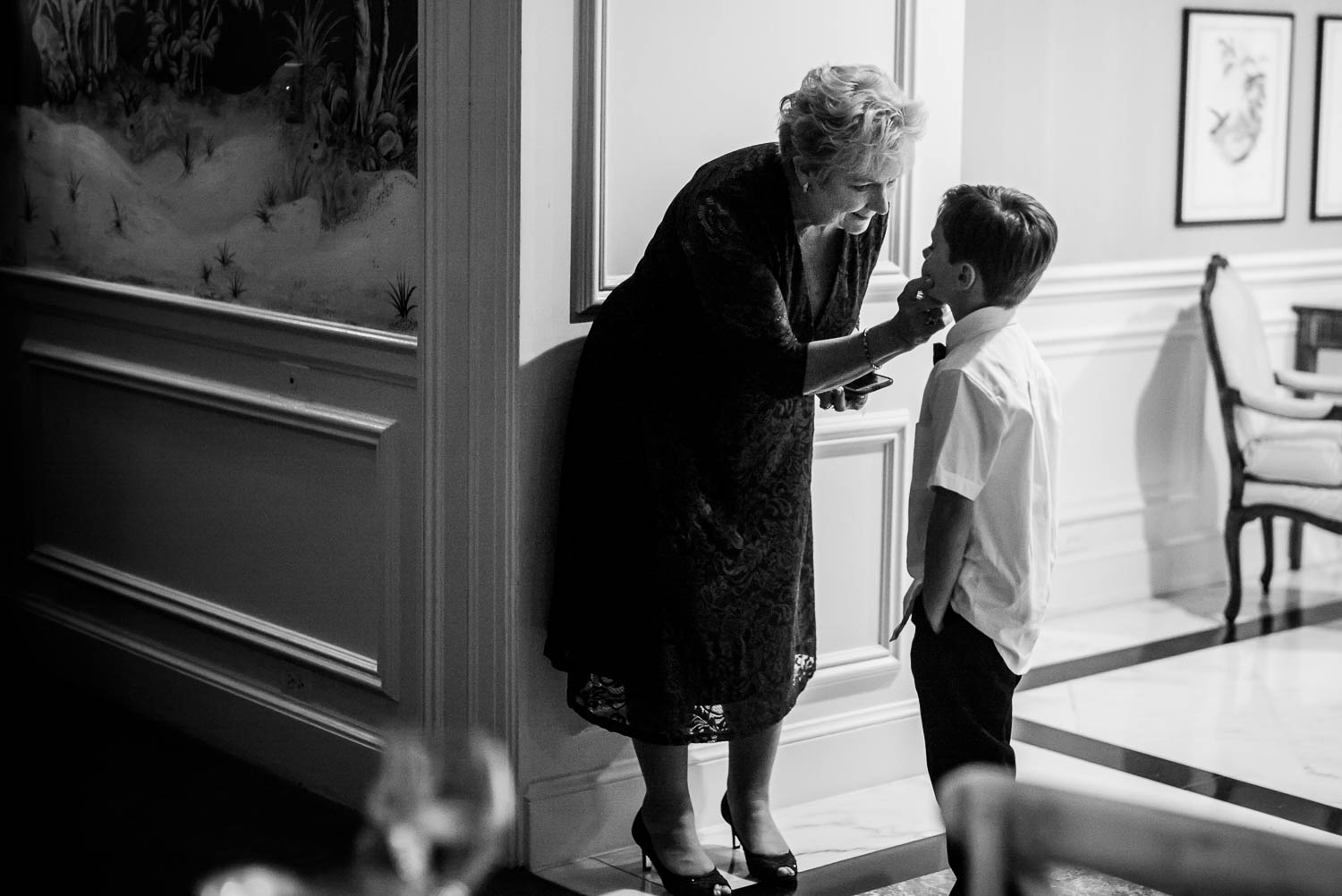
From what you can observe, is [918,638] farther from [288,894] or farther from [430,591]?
[288,894]

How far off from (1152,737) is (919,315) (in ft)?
6.28

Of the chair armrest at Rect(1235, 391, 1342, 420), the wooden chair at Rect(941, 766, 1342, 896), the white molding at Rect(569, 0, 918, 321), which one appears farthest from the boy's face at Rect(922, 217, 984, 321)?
the chair armrest at Rect(1235, 391, 1342, 420)

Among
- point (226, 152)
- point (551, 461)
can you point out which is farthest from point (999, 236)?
point (226, 152)

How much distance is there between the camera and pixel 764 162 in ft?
9.36

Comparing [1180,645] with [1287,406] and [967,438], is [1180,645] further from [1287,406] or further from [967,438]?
[967,438]

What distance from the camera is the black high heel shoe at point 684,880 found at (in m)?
3.00

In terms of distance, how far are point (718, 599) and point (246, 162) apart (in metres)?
1.52

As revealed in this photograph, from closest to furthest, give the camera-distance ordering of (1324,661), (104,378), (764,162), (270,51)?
1. (764,162)
2. (270,51)
3. (104,378)
4. (1324,661)

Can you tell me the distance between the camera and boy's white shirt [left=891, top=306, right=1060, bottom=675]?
2539 mm

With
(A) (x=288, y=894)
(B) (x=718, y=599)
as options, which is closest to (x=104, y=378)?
(B) (x=718, y=599)

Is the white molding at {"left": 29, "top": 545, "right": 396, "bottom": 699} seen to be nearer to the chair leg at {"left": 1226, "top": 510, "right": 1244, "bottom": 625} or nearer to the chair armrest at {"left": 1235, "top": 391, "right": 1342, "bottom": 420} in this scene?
the chair leg at {"left": 1226, "top": 510, "right": 1244, "bottom": 625}

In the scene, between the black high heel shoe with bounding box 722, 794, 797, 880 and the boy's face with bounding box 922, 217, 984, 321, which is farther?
the black high heel shoe with bounding box 722, 794, 797, 880

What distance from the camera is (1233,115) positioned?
5676mm

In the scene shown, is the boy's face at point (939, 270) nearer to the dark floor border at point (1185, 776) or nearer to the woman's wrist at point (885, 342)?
the woman's wrist at point (885, 342)
